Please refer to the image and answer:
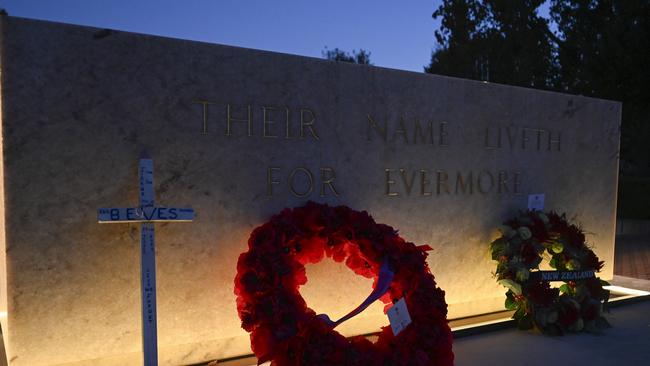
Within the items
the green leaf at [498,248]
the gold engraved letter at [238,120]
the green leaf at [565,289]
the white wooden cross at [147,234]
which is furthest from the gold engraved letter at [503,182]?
the white wooden cross at [147,234]

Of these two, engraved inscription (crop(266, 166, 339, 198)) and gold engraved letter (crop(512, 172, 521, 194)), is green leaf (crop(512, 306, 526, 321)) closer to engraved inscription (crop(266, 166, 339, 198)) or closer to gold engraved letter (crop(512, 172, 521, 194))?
gold engraved letter (crop(512, 172, 521, 194))

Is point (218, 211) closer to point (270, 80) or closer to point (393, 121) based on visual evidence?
point (270, 80)

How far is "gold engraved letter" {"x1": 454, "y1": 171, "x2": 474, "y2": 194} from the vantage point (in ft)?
16.1

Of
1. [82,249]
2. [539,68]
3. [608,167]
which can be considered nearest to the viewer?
[82,249]

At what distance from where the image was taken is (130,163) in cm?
345

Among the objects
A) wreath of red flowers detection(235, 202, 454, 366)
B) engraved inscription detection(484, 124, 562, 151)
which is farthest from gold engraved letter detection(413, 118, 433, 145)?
wreath of red flowers detection(235, 202, 454, 366)

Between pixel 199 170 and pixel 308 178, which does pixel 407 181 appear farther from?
pixel 199 170

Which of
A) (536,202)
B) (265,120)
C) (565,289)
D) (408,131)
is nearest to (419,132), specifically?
(408,131)

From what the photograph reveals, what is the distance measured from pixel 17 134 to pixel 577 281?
462cm

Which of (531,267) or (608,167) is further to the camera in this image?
(608,167)

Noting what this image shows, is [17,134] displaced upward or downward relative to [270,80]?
downward

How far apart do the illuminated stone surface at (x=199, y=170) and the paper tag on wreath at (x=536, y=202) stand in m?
0.45

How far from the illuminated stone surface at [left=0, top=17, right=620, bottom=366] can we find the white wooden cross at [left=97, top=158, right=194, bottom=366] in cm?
23

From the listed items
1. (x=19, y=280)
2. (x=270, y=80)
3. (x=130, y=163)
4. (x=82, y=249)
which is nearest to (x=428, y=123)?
(x=270, y=80)
